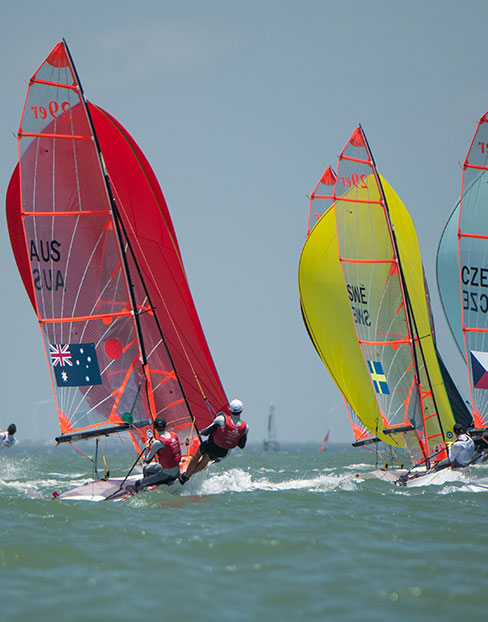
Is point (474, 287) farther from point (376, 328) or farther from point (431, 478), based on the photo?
point (431, 478)

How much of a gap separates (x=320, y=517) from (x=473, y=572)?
2967 millimetres

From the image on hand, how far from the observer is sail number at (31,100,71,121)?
43.5 ft

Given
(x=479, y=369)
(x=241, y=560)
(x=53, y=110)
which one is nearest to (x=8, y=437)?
(x=53, y=110)

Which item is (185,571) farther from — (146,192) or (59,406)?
(146,192)

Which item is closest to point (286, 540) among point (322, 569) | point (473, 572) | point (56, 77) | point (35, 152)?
point (322, 569)

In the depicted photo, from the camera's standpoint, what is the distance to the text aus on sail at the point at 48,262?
13.2m

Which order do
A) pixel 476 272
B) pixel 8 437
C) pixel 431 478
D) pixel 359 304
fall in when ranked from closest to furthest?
1. pixel 8 437
2. pixel 431 478
3. pixel 476 272
4. pixel 359 304

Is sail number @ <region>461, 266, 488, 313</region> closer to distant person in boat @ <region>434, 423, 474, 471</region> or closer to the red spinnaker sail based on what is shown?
distant person in boat @ <region>434, 423, 474, 471</region>

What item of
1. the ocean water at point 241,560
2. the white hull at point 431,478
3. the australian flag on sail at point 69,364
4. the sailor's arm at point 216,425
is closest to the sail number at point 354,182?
the white hull at point 431,478

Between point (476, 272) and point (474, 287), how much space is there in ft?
0.98

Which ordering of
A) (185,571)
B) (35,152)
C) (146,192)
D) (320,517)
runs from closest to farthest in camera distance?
1. (185,571)
2. (320,517)
3. (35,152)
4. (146,192)

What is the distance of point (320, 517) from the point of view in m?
9.98

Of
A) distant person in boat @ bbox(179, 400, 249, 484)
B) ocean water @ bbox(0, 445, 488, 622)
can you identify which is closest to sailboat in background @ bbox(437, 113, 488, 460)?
ocean water @ bbox(0, 445, 488, 622)

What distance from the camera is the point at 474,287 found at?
1659cm
